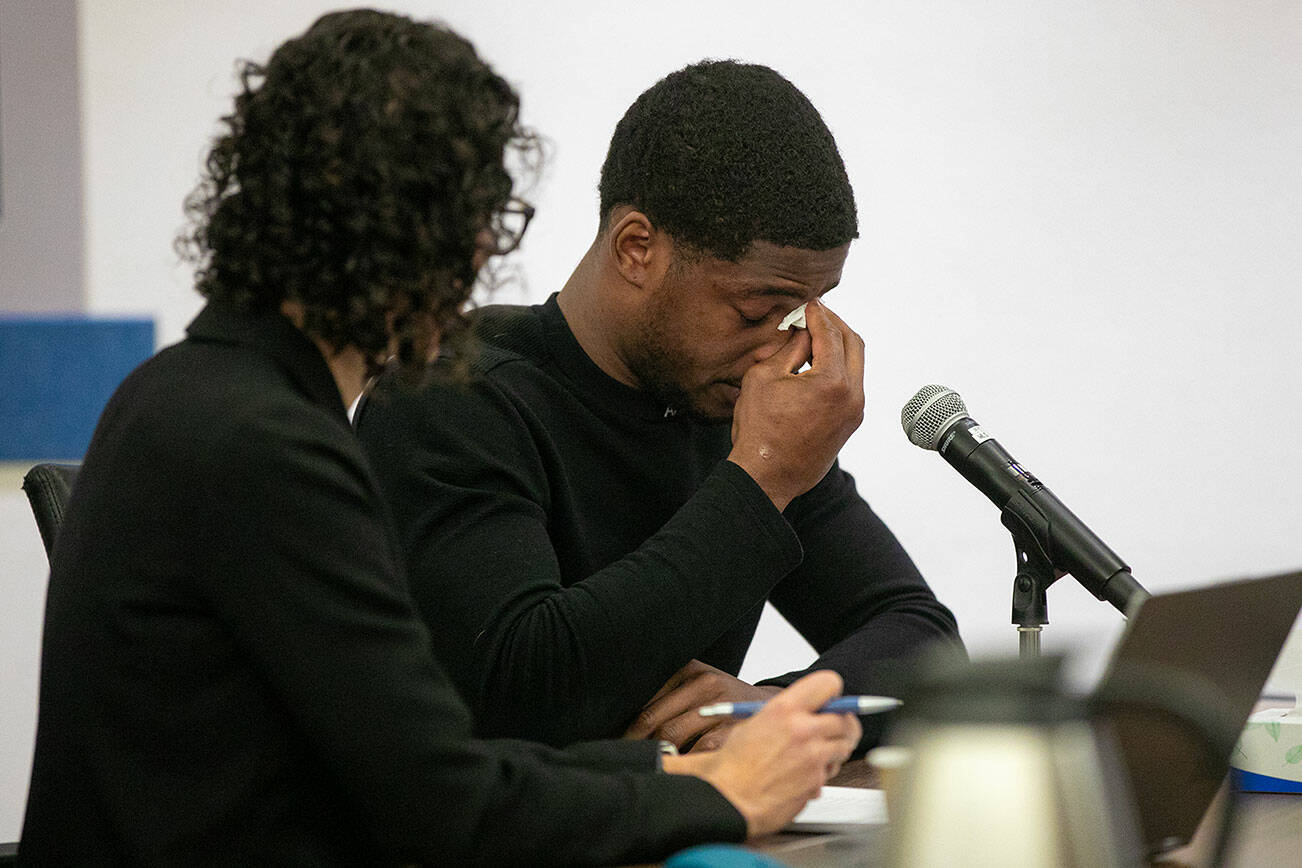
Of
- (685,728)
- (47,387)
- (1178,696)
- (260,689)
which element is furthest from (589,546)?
(47,387)

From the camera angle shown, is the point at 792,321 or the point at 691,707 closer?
the point at 691,707

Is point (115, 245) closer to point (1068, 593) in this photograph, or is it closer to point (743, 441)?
point (743, 441)

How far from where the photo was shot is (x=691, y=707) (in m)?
1.27

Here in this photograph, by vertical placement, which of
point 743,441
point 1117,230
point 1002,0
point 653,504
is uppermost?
point 1002,0

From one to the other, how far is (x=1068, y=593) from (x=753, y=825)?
1607 mm

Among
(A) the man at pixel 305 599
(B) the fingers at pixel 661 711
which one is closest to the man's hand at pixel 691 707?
(B) the fingers at pixel 661 711

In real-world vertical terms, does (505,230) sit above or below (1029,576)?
above

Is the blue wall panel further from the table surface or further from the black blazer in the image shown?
the table surface

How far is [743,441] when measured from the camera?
4.27ft

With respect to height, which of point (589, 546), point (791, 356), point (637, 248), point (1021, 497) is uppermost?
point (637, 248)

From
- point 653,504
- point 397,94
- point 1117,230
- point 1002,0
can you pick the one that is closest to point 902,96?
point 1002,0

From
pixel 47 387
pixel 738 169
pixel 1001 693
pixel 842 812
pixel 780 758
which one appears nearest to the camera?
pixel 1001 693

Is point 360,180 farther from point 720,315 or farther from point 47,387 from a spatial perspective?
point 47,387

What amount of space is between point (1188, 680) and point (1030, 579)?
0.46m
